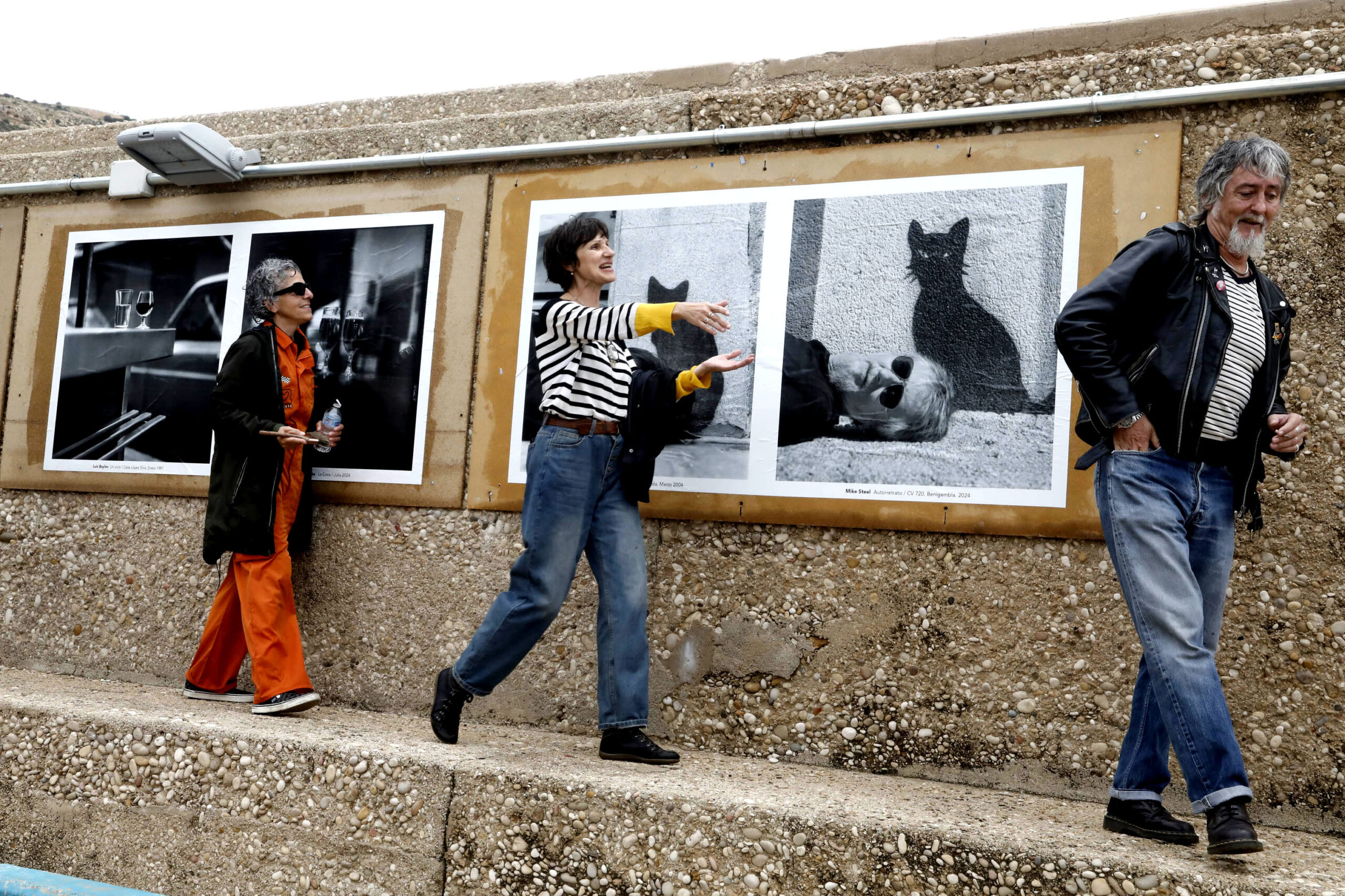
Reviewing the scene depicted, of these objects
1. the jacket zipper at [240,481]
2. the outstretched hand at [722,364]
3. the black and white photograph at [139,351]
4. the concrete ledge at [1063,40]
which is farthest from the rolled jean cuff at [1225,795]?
the black and white photograph at [139,351]

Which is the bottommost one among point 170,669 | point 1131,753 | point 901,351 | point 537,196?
point 170,669

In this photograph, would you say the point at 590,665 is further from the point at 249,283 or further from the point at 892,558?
the point at 249,283

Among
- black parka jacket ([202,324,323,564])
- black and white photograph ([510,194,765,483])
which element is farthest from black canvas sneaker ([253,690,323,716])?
black and white photograph ([510,194,765,483])

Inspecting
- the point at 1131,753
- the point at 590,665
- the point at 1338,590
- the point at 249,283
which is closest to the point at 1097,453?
the point at 1131,753

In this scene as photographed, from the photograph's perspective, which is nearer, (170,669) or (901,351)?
(901,351)

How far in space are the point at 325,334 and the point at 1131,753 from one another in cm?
340

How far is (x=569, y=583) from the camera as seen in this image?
3516 millimetres

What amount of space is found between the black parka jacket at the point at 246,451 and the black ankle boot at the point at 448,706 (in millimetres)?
974

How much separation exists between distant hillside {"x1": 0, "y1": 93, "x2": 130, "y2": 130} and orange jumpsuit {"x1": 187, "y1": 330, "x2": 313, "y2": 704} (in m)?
7.15

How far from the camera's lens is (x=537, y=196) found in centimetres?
441

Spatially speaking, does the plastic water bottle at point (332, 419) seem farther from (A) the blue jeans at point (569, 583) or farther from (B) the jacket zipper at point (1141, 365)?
(B) the jacket zipper at point (1141, 365)

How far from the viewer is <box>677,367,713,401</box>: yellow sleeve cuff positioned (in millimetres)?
3615

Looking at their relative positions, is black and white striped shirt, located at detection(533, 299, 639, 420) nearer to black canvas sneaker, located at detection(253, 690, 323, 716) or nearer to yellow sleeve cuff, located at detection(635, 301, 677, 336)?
yellow sleeve cuff, located at detection(635, 301, 677, 336)

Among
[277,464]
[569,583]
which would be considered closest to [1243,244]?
[569,583]
